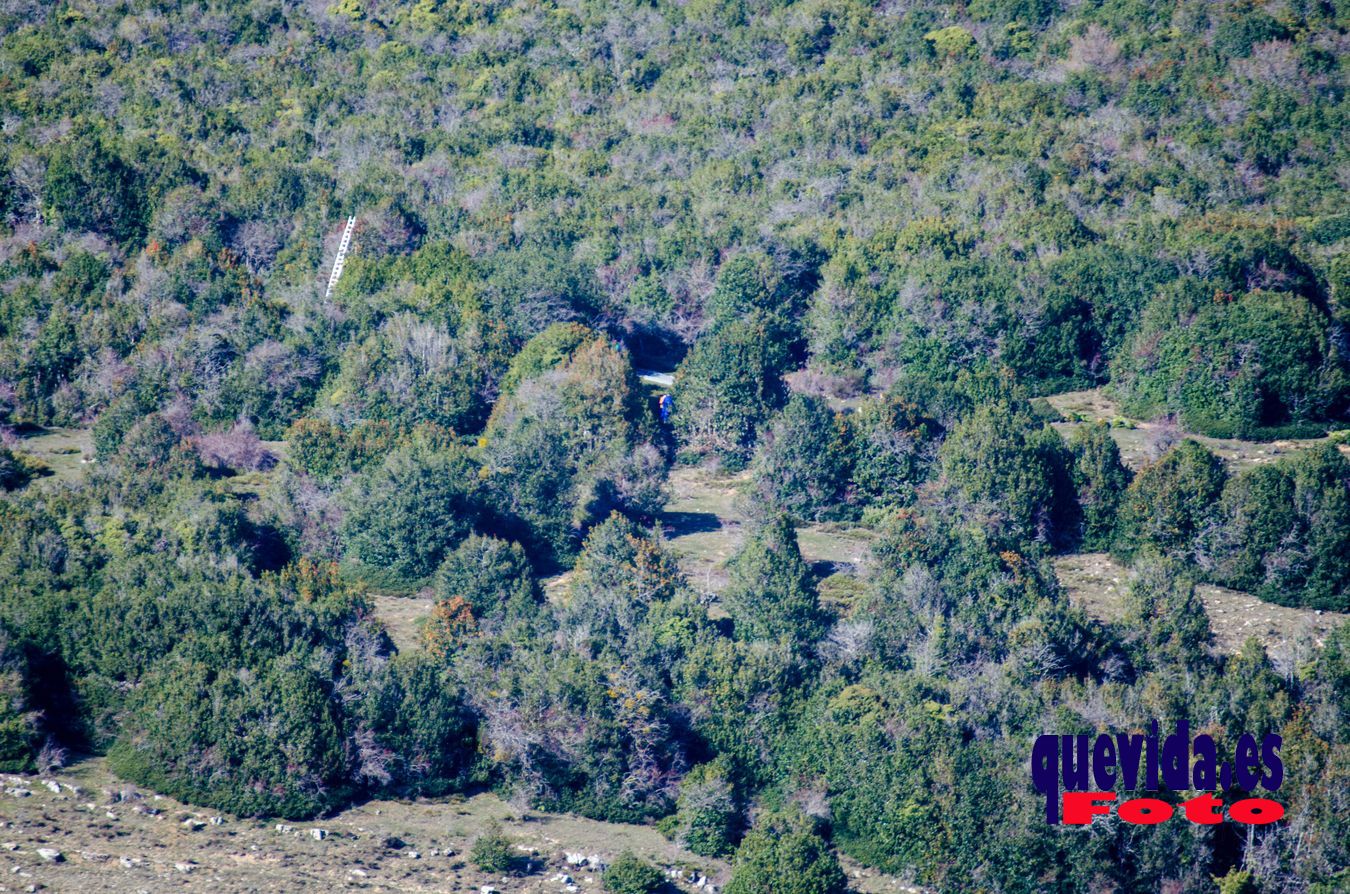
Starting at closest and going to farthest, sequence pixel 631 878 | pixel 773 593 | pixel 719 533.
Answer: pixel 631 878
pixel 773 593
pixel 719 533

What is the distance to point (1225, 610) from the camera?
58500mm

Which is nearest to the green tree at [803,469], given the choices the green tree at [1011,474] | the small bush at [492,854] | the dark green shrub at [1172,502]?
the green tree at [1011,474]

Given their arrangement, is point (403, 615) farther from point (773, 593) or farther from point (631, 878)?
point (631, 878)

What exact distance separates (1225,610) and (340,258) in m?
45.7

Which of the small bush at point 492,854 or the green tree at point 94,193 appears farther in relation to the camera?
the green tree at point 94,193

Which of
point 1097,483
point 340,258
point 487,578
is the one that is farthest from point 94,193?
point 1097,483

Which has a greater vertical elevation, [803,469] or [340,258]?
[340,258]

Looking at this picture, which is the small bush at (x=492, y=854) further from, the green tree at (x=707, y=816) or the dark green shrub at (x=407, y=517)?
the dark green shrub at (x=407, y=517)

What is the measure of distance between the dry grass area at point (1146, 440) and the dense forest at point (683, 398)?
33.8 inches

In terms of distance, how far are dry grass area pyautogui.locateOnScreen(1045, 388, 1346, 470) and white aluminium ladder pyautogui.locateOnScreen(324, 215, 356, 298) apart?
106ft

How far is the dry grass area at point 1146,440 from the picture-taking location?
228 feet

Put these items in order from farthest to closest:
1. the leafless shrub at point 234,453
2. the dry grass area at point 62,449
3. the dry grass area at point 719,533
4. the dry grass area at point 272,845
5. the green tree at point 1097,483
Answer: the leafless shrub at point 234,453 → the dry grass area at point 62,449 → the green tree at point 1097,483 → the dry grass area at point 719,533 → the dry grass area at point 272,845

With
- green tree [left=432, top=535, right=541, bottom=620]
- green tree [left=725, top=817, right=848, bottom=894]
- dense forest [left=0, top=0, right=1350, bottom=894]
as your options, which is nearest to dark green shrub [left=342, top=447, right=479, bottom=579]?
dense forest [left=0, top=0, right=1350, bottom=894]

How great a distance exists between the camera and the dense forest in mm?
47844
